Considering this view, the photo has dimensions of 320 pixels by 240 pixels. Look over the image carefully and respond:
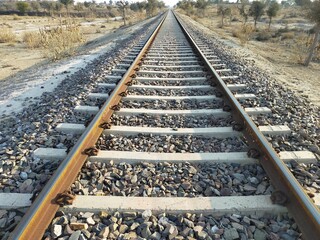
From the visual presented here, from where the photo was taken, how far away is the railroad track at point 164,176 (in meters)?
2.09

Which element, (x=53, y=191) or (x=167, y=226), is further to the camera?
(x=53, y=191)

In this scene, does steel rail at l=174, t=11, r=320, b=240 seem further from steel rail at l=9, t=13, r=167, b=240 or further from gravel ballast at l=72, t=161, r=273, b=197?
steel rail at l=9, t=13, r=167, b=240

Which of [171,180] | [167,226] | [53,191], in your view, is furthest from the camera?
[171,180]

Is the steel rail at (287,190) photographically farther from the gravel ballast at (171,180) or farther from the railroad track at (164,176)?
the gravel ballast at (171,180)

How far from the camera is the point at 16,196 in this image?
2408mm

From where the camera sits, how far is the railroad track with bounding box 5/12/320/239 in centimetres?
209

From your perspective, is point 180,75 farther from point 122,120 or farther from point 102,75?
point 122,120

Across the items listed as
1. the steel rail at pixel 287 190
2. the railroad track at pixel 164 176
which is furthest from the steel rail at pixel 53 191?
the steel rail at pixel 287 190

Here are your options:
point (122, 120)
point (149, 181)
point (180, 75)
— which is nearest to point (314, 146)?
point (149, 181)

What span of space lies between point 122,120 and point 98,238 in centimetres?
203

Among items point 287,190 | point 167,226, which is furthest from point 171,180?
point 287,190

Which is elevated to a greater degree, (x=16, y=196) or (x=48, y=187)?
(x=48, y=187)

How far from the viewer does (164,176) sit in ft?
8.87

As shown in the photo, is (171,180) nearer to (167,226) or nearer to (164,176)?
(164,176)
